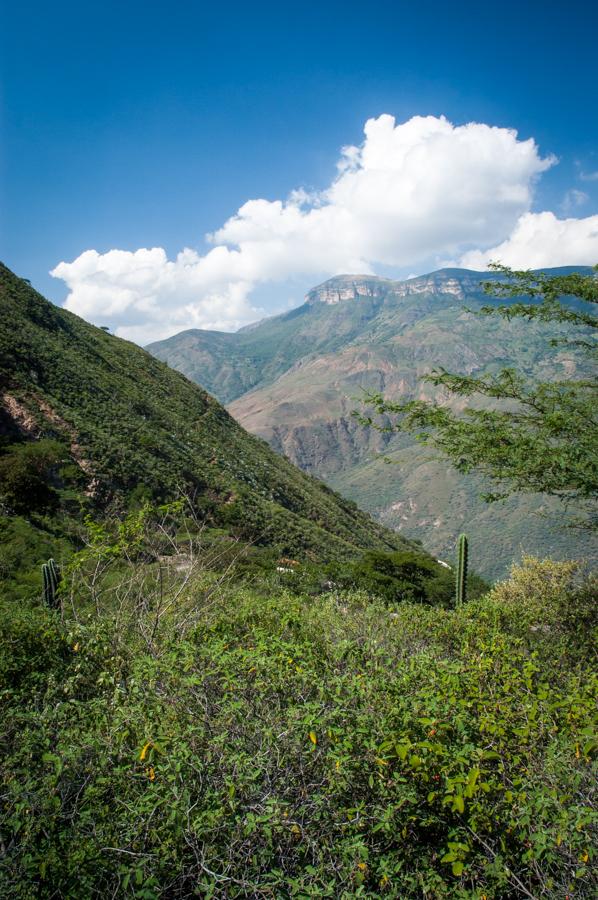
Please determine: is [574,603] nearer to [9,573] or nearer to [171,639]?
[171,639]

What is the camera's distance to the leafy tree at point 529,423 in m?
7.01

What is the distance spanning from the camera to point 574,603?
8742 millimetres

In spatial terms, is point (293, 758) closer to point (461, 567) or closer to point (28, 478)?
point (461, 567)

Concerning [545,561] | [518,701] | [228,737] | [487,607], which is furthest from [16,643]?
[545,561]

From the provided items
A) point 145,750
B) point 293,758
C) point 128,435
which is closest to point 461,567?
point 293,758

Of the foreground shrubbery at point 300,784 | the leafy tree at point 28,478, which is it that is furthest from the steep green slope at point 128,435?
the foreground shrubbery at point 300,784

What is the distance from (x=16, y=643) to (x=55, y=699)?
1604 mm

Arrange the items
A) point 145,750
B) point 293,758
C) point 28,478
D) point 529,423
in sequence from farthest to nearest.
Result: point 28,478 < point 529,423 < point 293,758 < point 145,750

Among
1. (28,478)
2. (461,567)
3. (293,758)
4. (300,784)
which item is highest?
(28,478)

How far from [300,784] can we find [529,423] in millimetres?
6181

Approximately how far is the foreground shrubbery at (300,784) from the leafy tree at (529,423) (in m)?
2.98

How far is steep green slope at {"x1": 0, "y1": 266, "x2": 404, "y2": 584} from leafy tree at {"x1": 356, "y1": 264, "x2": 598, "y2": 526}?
12.0 meters

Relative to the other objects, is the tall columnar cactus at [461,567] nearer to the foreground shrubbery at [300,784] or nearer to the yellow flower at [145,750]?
the foreground shrubbery at [300,784]

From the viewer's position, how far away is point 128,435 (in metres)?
29.3
